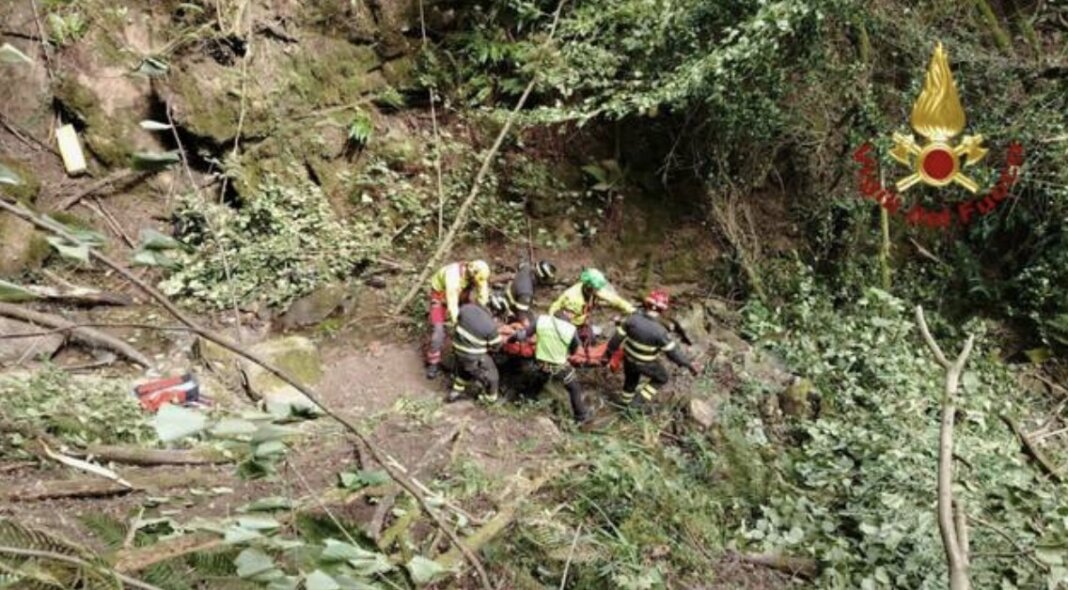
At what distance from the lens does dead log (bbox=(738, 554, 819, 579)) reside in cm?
532

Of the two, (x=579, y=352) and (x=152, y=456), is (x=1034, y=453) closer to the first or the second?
(x=579, y=352)

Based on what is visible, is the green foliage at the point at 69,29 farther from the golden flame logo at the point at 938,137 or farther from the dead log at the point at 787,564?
the golden flame logo at the point at 938,137

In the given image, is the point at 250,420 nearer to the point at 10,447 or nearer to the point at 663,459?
the point at 10,447

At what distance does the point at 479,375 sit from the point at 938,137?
582 centimetres

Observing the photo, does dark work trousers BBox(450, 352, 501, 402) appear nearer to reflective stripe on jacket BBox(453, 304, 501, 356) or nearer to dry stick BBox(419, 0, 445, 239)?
reflective stripe on jacket BBox(453, 304, 501, 356)

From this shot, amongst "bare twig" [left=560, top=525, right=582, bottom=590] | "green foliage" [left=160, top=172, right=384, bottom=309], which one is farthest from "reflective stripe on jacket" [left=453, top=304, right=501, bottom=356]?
"bare twig" [left=560, top=525, right=582, bottom=590]

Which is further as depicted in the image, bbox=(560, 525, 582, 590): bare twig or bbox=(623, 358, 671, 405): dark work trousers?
bbox=(623, 358, 671, 405): dark work trousers

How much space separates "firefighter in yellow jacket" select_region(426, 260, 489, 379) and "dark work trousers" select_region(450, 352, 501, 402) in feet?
1.38

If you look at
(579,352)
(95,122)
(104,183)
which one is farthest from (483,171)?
(95,122)

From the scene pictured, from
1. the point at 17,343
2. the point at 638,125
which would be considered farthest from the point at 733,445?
the point at 17,343

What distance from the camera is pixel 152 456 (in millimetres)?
4914

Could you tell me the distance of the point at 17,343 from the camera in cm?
675

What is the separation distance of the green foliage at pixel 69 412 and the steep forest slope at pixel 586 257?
0.11 feet

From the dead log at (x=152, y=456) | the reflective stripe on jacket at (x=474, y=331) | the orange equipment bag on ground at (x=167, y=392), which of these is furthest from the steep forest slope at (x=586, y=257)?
the reflective stripe on jacket at (x=474, y=331)
